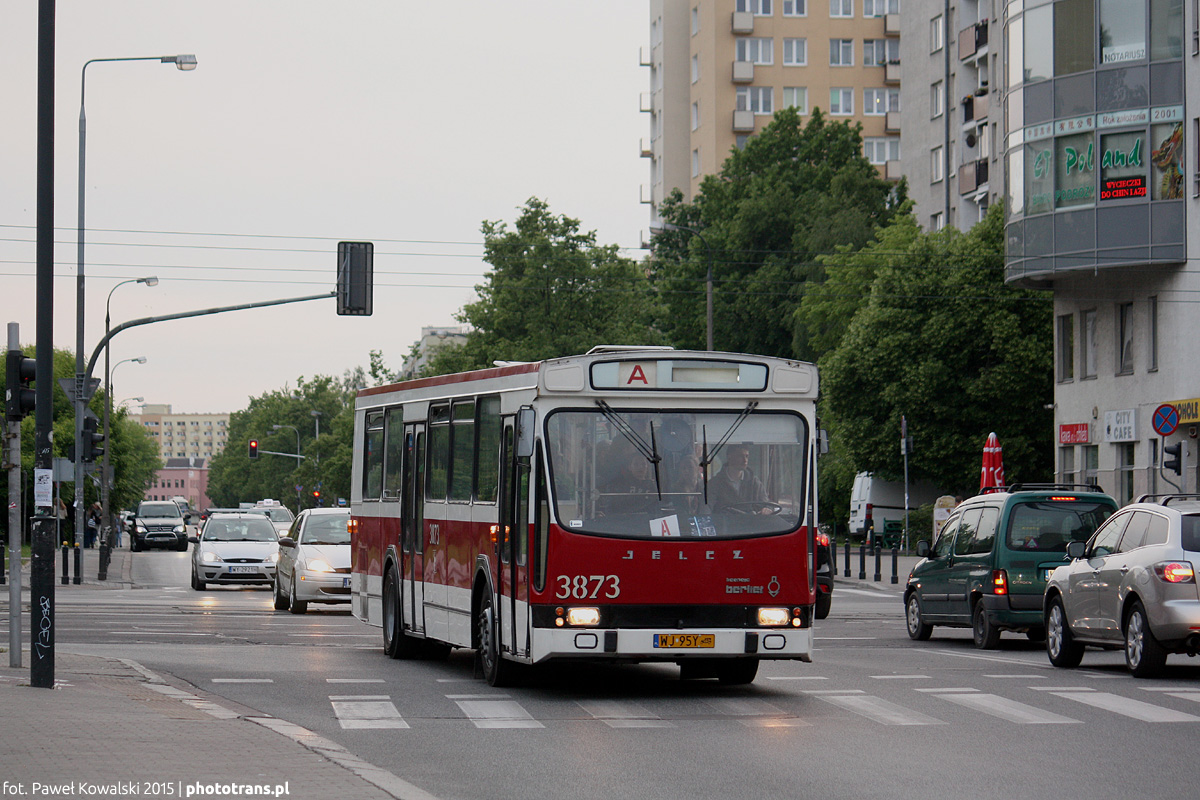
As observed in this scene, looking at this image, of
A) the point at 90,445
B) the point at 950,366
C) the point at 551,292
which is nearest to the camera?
the point at 90,445

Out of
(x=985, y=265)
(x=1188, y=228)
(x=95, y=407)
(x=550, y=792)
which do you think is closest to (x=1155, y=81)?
(x=1188, y=228)

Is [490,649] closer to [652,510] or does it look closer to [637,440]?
[652,510]

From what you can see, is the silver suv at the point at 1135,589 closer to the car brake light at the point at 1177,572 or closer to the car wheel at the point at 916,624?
the car brake light at the point at 1177,572

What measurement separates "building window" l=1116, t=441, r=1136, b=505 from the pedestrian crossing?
3058cm

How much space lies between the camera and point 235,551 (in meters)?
38.5

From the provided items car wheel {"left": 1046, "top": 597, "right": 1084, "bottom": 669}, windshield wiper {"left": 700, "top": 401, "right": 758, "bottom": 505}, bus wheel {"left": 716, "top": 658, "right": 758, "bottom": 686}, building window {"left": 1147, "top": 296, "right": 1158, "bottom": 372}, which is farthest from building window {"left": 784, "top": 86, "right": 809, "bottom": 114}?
windshield wiper {"left": 700, "top": 401, "right": 758, "bottom": 505}

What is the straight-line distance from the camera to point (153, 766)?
32.1 ft

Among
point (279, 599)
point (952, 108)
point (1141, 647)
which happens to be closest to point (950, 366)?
point (952, 108)

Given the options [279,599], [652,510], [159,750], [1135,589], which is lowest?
[279,599]

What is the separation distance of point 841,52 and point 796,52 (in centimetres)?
253

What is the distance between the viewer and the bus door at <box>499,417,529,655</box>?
14516 mm

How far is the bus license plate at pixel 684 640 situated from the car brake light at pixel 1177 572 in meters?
4.25

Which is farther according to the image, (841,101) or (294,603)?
(841,101)

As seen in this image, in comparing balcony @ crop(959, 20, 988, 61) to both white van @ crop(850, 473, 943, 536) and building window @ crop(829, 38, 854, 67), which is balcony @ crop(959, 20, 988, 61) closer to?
white van @ crop(850, 473, 943, 536)
